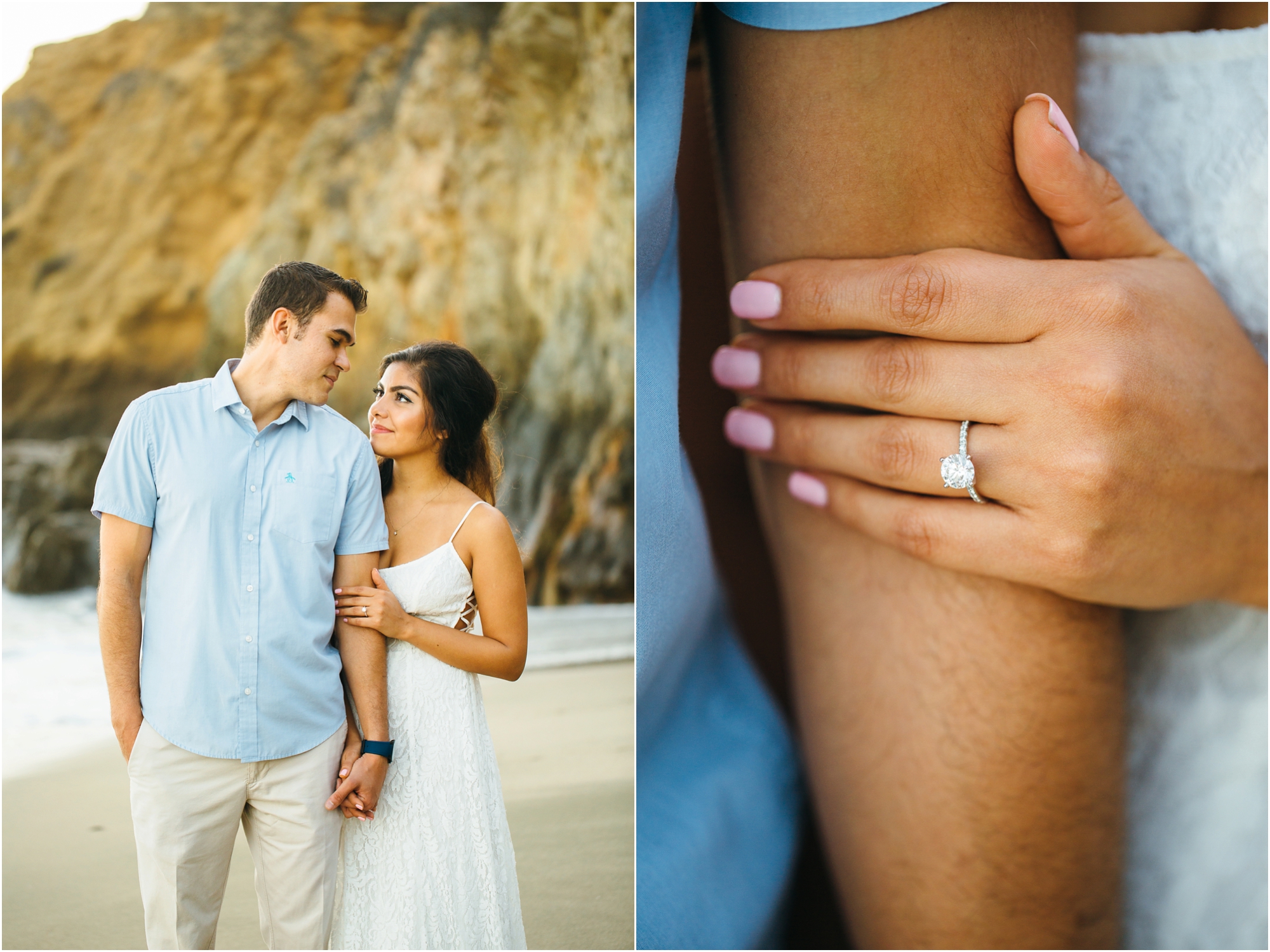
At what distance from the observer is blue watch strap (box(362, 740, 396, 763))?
0.98m

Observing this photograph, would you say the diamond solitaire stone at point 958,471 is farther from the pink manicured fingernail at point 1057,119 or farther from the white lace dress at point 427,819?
the white lace dress at point 427,819

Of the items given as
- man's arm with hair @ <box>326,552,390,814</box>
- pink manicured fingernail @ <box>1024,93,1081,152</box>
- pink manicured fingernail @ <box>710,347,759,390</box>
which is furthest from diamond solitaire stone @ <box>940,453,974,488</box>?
man's arm with hair @ <box>326,552,390,814</box>

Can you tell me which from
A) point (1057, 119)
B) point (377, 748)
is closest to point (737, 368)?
point (1057, 119)

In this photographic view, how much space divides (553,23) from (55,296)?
129 centimetres

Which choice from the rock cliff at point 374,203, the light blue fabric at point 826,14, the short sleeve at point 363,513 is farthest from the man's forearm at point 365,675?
the light blue fabric at point 826,14

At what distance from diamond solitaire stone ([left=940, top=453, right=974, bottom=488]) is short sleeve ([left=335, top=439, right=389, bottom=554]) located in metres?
0.69

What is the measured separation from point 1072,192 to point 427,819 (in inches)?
43.3

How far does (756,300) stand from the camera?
93 centimetres

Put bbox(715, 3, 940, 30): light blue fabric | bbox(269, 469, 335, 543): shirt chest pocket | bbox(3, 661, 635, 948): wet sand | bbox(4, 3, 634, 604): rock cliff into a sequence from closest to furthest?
bbox(715, 3, 940, 30): light blue fabric < bbox(269, 469, 335, 543): shirt chest pocket < bbox(3, 661, 635, 948): wet sand < bbox(4, 3, 634, 604): rock cliff

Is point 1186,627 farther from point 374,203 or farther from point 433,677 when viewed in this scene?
point 374,203

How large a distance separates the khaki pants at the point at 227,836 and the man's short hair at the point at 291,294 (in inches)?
19.9

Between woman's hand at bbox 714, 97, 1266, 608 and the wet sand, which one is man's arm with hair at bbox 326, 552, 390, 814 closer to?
the wet sand

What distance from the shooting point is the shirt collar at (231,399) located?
3.09 feet

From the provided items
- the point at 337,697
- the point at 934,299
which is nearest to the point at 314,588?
the point at 337,697
